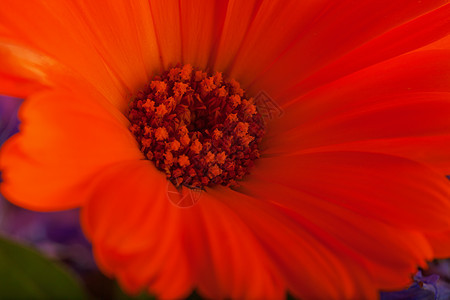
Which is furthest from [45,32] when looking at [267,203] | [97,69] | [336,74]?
[336,74]

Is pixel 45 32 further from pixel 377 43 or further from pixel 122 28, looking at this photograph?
pixel 377 43

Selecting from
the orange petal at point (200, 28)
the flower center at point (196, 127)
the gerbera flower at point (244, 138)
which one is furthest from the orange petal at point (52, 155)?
the orange petal at point (200, 28)

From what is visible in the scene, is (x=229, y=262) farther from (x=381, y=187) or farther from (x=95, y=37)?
(x=95, y=37)

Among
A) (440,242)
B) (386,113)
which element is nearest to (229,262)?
(440,242)

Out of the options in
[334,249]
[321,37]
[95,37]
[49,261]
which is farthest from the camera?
[321,37]

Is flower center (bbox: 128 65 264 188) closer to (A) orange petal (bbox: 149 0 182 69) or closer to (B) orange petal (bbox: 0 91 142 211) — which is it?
(A) orange petal (bbox: 149 0 182 69)
